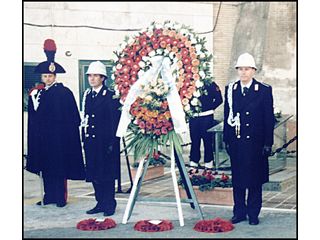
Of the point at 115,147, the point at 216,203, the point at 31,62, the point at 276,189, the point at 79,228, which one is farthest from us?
the point at 31,62

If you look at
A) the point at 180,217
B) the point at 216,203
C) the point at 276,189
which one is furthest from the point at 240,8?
the point at 180,217

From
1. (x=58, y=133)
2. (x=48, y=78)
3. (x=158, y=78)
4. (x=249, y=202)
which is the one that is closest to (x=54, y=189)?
(x=58, y=133)

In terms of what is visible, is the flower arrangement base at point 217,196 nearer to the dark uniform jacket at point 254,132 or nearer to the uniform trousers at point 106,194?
the dark uniform jacket at point 254,132

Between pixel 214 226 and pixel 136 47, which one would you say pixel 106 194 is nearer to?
pixel 214 226

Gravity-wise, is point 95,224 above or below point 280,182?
below

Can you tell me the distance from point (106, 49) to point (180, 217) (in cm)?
694

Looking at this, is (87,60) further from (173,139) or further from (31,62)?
(173,139)

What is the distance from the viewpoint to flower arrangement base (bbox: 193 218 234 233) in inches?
254

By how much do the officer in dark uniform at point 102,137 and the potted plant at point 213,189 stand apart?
49.2 inches

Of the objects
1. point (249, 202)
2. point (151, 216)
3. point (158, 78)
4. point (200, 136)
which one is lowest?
point (151, 216)

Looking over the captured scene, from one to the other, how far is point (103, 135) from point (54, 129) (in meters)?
0.94

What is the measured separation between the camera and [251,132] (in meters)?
6.71

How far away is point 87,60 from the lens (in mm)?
12672

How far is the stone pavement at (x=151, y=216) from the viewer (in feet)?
21.1
